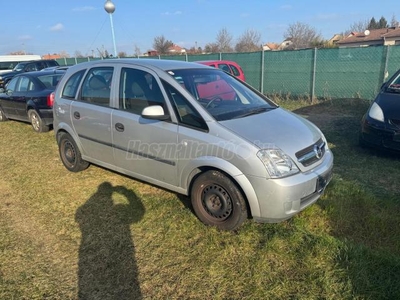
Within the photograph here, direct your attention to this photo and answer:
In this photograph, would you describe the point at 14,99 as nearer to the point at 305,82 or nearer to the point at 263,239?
the point at 263,239

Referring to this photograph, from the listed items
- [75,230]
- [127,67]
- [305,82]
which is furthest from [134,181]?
[305,82]

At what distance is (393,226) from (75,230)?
345 cm

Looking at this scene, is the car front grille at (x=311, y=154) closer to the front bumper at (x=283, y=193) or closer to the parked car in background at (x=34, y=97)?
the front bumper at (x=283, y=193)

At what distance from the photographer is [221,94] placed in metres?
A: 3.79

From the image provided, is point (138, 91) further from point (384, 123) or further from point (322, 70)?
point (322, 70)

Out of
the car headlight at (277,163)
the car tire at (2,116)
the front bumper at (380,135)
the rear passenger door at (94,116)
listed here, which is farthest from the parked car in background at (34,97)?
the front bumper at (380,135)

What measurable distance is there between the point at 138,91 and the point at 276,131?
1.75 m

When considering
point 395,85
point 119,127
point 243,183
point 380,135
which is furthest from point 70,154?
point 395,85

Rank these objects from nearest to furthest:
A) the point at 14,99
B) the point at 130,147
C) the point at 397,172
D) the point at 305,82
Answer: the point at 130,147, the point at 397,172, the point at 14,99, the point at 305,82

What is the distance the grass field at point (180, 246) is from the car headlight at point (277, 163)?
675 millimetres

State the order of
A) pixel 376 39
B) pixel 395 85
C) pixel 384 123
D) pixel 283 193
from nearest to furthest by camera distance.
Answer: pixel 283 193, pixel 384 123, pixel 395 85, pixel 376 39

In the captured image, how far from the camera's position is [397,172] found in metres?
4.61

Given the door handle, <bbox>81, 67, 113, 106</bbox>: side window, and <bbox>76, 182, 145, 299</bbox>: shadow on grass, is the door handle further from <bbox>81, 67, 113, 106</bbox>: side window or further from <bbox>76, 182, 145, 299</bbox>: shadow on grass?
<bbox>76, 182, 145, 299</bbox>: shadow on grass

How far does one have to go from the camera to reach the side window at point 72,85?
4.60m
